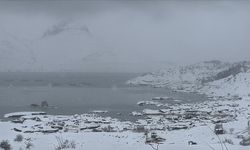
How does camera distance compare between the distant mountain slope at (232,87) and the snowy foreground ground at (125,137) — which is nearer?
the snowy foreground ground at (125,137)

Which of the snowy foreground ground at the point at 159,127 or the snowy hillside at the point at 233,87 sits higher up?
the snowy hillside at the point at 233,87

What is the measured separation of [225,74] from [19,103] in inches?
3551

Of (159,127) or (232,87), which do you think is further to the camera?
(232,87)

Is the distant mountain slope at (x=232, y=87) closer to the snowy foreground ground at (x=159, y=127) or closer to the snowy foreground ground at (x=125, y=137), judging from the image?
the snowy foreground ground at (x=159, y=127)

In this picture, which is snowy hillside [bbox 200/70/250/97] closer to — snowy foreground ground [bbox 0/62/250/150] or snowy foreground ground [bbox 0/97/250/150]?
snowy foreground ground [bbox 0/62/250/150]

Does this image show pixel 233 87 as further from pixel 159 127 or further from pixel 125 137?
pixel 125 137

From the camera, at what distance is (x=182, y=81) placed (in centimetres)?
19662

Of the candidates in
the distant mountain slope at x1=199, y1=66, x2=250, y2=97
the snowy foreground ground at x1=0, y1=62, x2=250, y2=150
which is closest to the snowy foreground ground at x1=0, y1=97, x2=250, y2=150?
the snowy foreground ground at x1=0, y1=62, x2=250, y2=150

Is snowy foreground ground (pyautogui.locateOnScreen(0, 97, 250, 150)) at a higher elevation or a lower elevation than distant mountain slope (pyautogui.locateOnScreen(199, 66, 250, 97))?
lower

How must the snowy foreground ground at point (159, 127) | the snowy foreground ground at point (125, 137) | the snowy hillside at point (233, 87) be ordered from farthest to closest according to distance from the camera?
the snowy hillside at point (233, 87), the snowy foreground ground at point (159, 127), the snowy foreground ground at point (125, 137)

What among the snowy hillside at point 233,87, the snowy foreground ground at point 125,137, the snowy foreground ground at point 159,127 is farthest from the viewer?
the snowy hillside at point 233,87

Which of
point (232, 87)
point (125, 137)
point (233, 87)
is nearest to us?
point (125, 137)

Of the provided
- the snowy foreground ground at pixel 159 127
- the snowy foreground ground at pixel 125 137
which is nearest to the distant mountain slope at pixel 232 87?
the snowy foreground ground at pixel 159 127

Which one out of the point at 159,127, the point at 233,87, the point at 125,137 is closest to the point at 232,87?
the point at 233,87
